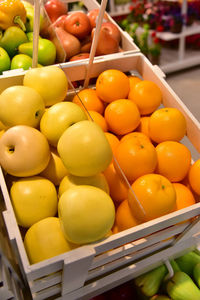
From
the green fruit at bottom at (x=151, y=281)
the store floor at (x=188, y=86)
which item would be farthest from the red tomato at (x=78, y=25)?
the store floor at (x=188, y=86)

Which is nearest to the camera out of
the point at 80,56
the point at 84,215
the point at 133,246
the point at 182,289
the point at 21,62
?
the point at 84,215

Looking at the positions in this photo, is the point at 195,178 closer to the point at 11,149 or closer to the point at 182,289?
the point at 182,289

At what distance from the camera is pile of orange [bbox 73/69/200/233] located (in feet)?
2.23

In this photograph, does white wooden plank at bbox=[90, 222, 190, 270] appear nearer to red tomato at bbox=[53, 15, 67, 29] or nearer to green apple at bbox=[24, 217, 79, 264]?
green apple at bbox=[24, 217, 79, 264]

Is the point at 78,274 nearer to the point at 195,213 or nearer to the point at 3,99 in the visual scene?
the point at 195,213

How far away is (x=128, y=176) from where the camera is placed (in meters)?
0.76

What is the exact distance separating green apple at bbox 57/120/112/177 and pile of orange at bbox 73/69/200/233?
92mm

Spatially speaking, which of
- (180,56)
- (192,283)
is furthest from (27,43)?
(180,56)

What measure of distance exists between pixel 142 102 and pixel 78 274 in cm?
53

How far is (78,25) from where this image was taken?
1.21 m

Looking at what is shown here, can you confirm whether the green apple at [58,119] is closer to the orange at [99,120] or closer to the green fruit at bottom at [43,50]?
the orange at [99,120]

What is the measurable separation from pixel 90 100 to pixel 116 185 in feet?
1.04

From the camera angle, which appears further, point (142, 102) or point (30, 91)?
point (142, 102)

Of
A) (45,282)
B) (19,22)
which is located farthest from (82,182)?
(19,22)
